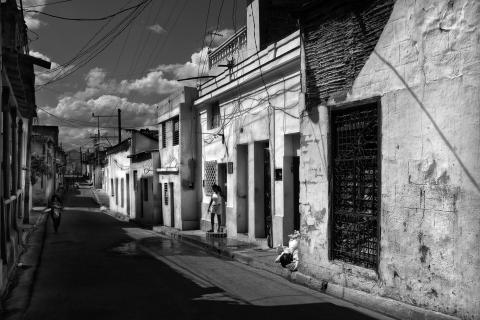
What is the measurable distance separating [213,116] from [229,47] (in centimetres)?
241

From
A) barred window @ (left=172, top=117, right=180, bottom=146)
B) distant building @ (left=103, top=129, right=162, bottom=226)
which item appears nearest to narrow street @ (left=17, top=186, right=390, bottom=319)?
barred window @ (left=172, top=117, right=180, bottom=146)

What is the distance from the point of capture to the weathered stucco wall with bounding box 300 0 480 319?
532 centimetres

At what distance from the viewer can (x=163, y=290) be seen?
25.3ft

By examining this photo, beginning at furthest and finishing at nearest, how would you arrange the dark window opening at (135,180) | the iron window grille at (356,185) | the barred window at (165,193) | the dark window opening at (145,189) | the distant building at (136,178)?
1. the dark window opening at (135,180)
2. the dark window opening at (145,189)
3. the distant building at (136,178)
4. the barred window at (165,193)
5. the iron window grille at (356,185)

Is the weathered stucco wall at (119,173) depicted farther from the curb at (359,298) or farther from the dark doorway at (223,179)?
the curb at (359,298)

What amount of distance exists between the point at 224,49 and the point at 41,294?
1090 centimetres

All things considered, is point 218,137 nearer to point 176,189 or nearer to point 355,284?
point 176,189

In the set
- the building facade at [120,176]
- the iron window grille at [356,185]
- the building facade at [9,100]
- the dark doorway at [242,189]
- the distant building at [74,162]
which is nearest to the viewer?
the iron window grille at [356,185]

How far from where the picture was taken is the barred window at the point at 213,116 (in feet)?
53.3

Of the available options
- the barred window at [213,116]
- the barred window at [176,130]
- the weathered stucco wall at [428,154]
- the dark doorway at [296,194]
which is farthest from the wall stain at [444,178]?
the barred window at [176,130]

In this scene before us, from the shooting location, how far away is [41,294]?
25.0 ft

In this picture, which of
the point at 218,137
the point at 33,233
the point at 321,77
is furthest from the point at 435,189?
the point at 33,233

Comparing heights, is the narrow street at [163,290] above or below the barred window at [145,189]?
below

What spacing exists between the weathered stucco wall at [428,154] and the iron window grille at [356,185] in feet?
0.75
